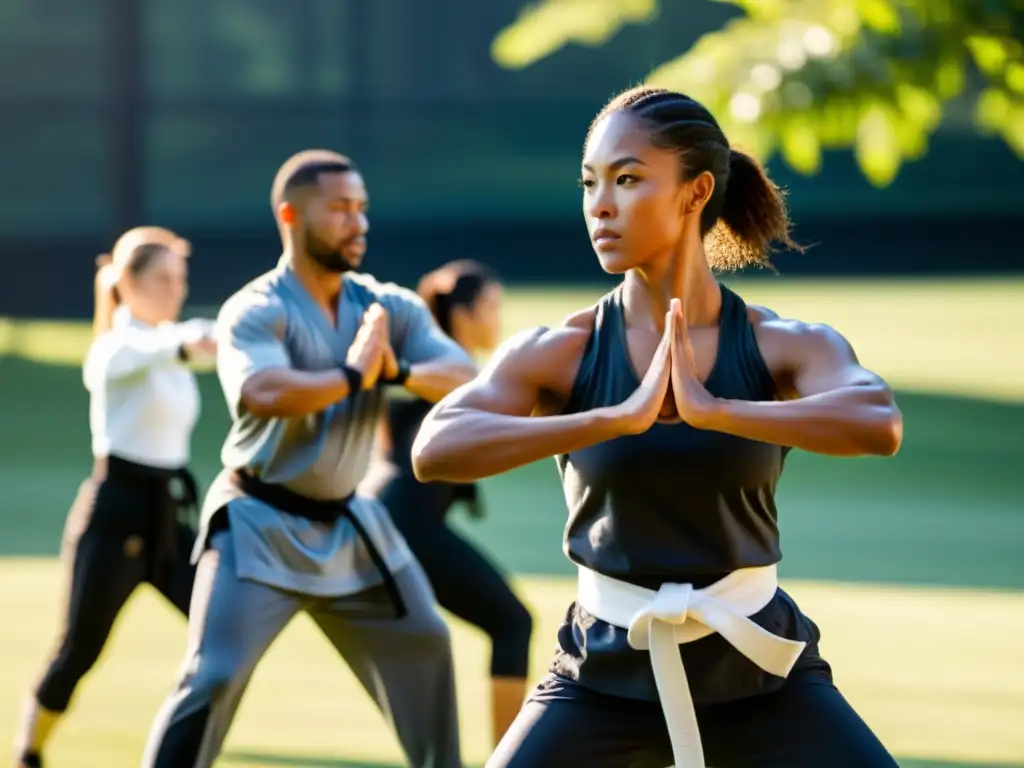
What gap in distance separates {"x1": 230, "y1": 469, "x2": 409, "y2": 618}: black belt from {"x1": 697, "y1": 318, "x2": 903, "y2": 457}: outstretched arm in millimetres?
1898

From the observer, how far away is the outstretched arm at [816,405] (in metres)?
3.78

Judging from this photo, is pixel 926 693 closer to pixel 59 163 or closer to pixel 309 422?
pixel 309 422

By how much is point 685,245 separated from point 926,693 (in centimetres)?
445

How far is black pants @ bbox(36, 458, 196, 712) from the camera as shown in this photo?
6734mm

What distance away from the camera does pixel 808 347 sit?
409cm

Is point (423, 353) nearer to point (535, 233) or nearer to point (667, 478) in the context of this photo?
point (667, 478)

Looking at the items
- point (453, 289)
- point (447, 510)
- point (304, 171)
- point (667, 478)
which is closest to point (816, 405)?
point (667, 478)

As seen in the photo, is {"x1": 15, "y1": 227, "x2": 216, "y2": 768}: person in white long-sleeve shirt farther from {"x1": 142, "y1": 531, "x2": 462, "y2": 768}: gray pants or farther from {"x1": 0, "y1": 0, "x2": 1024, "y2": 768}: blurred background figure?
{"x1": 142, "y1": 531, "x2": 462, "y2": 768}: gray pants

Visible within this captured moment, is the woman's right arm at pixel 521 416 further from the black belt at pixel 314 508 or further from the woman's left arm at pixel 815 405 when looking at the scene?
the black belt at pixel 314 508

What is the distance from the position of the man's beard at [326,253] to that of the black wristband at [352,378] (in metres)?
0.42

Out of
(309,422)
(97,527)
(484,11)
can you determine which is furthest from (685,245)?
(484,11)

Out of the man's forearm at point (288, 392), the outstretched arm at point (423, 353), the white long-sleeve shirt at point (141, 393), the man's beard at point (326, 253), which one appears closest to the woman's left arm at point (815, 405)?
the man's forearm at point (288, 392)

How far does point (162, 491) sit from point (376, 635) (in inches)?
62.6

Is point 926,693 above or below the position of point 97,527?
below
